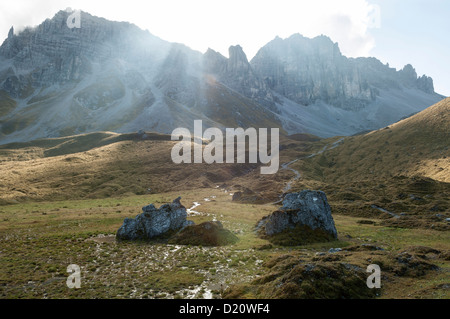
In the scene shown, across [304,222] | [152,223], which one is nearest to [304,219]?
[304,222]

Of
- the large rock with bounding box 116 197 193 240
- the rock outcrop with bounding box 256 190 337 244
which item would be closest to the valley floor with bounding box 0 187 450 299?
the rock outcrop with bounding box 256 190 337 244

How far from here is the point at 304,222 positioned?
38.7 meters

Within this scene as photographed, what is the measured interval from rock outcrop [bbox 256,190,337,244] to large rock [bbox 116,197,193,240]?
13.2 metres

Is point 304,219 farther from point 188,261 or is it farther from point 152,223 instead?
point 152,223

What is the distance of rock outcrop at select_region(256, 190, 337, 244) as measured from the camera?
37.2 meters

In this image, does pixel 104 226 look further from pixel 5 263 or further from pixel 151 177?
pixel 151 177

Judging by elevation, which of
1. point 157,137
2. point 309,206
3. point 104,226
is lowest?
point 104,226

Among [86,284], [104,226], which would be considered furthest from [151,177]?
[86,284]

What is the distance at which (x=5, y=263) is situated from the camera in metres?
27.4

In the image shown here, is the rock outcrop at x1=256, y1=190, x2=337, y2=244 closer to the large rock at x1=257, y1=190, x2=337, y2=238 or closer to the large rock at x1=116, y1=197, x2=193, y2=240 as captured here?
the large rock at x1=257, y1=190, x2=337, y2=238

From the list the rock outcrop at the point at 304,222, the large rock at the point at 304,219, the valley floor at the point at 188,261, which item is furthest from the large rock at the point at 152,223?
the large rock at the point at 304,219

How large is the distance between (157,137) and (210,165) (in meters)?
52.6

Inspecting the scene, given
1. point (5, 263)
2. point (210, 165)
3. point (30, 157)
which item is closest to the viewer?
point (5, 263)

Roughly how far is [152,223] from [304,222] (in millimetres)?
22534
